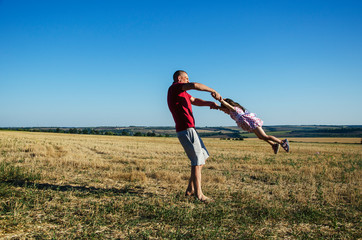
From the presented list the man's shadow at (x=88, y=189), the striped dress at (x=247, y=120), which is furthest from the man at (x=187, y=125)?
the man's shadow at (x=88, y=189)

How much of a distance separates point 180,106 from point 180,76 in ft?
2.05

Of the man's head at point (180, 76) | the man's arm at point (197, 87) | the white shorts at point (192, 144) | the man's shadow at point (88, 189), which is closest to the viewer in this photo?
the man's arm at point (197, 87)

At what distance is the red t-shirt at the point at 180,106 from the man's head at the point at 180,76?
21 cm

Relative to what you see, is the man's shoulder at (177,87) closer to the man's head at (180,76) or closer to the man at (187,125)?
the man at (187,125)

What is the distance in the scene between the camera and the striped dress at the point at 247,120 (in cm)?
561

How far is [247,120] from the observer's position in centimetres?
560

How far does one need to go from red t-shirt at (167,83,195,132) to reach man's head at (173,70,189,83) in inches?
8.4

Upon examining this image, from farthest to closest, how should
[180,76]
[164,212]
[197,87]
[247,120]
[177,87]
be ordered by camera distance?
[247,120]
[180,76]
[177,87]
[197,87]
[164,212]

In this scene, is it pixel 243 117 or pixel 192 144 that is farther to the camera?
pixel 243 117

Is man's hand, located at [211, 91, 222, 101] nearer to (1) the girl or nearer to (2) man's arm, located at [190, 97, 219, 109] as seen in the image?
(1) the girl

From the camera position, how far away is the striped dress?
5605 mm

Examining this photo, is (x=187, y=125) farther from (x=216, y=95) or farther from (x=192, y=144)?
(x=216, y=95)

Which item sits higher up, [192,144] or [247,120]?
[247,120]

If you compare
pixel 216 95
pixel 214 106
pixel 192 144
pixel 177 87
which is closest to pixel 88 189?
pixel 192 144
